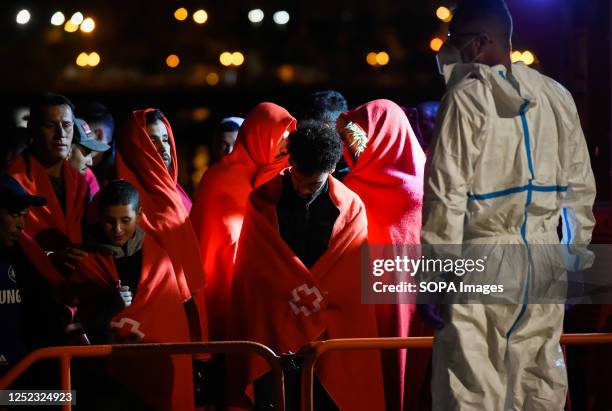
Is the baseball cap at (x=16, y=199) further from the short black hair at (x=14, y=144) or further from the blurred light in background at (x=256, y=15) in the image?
the blurred light in background at (x=256, y=15)

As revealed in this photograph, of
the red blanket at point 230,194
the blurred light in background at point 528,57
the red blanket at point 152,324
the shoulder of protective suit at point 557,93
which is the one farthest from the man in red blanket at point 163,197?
the blurred light in background at point 528,57

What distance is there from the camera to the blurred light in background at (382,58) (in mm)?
15266

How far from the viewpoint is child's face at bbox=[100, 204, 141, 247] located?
22.4 feet

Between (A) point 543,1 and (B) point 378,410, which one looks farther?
(A) point 543,1

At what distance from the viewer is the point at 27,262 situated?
6684mm

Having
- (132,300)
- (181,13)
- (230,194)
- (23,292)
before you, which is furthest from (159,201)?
(181,13)

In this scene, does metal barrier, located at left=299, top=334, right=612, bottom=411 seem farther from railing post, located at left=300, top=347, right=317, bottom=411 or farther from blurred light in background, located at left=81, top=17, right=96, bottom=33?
blurred light in background, located at left=81, top=17, right=96, bottom=33

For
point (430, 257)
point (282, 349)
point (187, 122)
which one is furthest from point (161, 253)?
point (187, 122)

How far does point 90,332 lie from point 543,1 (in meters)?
5.23

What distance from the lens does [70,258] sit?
6.83 meters

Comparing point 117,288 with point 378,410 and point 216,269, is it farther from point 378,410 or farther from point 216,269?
point 378,410

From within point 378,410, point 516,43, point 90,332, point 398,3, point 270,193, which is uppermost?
point 398,3

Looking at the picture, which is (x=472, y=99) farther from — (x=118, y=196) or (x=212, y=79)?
(x=212, y=79)

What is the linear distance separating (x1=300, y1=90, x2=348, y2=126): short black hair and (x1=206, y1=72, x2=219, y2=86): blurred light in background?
8.26 metres
